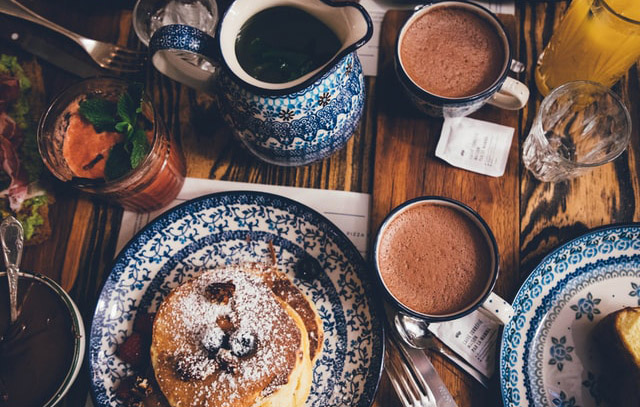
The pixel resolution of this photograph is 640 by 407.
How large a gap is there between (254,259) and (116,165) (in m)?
0.44

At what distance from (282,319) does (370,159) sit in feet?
1.81

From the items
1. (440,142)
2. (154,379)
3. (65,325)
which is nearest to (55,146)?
(65,325)

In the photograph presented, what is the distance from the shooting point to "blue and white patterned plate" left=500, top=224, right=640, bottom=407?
55.6 inches

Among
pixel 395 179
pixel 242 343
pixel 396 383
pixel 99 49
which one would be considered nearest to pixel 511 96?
pixel 395 179

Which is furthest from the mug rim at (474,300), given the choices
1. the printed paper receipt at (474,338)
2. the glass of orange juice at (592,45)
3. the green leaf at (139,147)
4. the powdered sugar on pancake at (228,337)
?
the green leaf at (139,147)

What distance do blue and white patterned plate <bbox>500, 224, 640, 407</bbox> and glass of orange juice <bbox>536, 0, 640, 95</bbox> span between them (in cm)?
44

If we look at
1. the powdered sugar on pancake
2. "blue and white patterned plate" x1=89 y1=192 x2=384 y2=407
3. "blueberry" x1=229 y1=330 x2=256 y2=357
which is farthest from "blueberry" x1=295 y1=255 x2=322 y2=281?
"blueberry" x1=229 y1=330 x2=256 y2=357

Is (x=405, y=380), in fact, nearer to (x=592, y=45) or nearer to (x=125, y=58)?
(x=592, y=45)

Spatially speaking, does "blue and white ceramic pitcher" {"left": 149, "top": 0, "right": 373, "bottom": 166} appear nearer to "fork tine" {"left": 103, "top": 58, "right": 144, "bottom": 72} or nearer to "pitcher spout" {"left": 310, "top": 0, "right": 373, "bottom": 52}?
"pitcher spout" {"left": 310, "top": 0, "right": 373, "bottom": 52}

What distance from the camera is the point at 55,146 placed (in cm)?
A: 144

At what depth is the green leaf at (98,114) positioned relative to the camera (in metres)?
1.43

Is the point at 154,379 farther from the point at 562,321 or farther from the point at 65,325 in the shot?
the point at 562,321

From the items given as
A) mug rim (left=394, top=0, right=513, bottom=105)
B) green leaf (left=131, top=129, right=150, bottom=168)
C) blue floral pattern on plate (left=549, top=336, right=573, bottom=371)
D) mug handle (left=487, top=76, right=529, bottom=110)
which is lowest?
blue floral pattern on plate (left=549, top=336, right=573, bottom=371)

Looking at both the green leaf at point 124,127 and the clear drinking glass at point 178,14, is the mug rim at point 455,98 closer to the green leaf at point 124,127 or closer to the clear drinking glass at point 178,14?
the clear drinking glass at point 178,14
